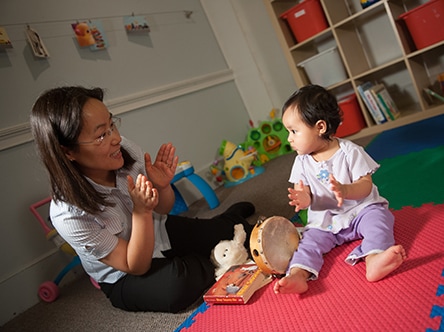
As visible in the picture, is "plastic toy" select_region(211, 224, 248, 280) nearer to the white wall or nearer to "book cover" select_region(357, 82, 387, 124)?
the white wall

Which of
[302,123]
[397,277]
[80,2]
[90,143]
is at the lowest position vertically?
[397,277]

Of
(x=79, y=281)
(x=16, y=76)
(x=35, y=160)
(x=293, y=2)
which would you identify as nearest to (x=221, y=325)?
(x=79, y=281)

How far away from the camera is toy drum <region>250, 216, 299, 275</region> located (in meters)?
0.87

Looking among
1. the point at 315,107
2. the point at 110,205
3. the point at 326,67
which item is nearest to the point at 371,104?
the point at 326,67

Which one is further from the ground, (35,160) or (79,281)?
(35,160)

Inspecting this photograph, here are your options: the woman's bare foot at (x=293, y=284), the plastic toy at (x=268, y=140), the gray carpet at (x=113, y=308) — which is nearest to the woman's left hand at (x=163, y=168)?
the gray carpet at (x=113, y=308)

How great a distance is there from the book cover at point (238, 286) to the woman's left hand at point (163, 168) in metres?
0.33

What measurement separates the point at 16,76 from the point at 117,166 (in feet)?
3.13

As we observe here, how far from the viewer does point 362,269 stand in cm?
83

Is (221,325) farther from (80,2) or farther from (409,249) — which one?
(80,2)

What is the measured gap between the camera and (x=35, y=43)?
1.65 meters

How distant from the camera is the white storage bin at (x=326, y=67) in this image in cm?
221

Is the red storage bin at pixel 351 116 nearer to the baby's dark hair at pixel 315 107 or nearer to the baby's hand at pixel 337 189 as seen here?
the baby's dark hair at pixel 315 107

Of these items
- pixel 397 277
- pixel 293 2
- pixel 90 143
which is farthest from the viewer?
pixel 293 2
